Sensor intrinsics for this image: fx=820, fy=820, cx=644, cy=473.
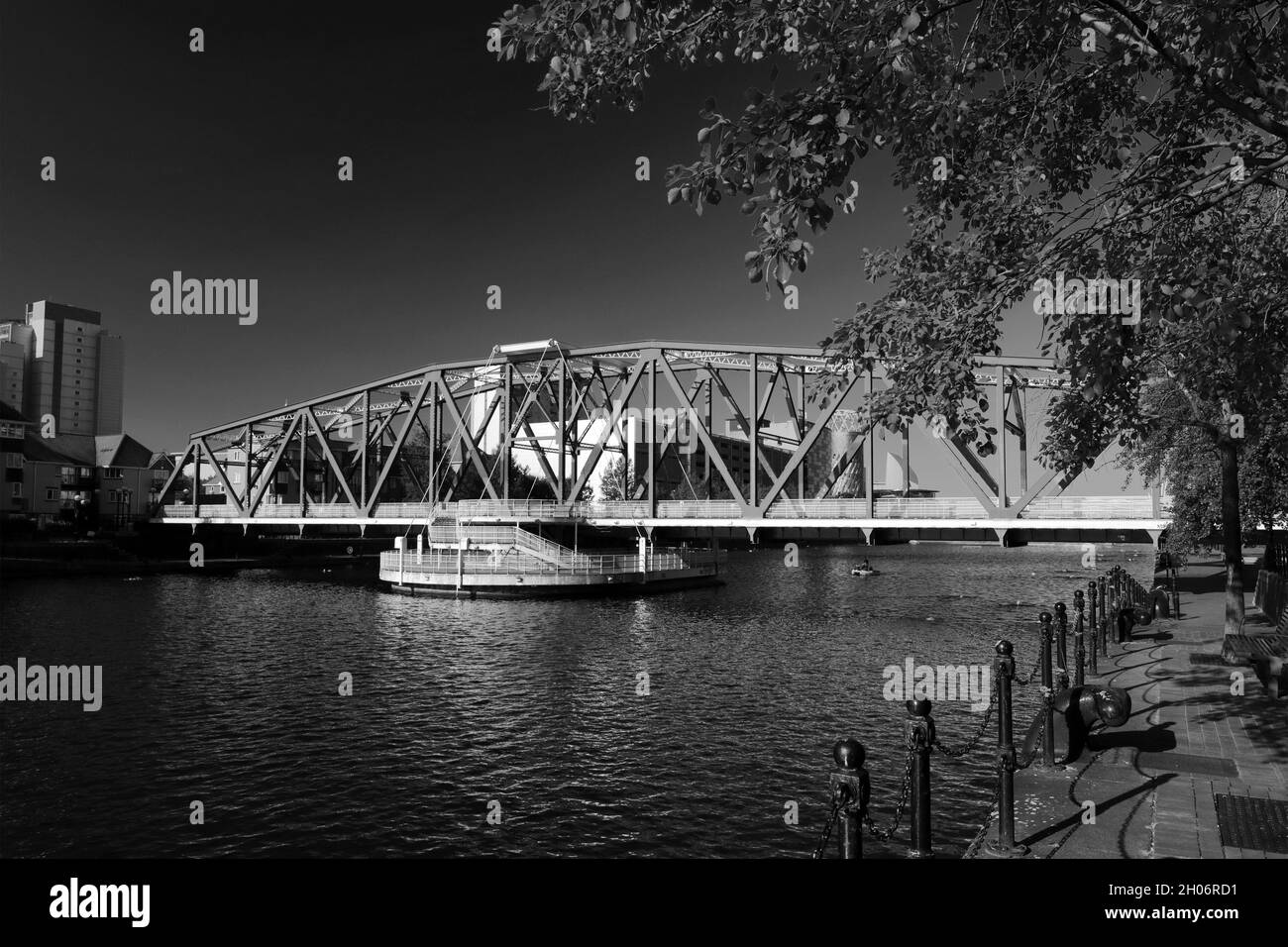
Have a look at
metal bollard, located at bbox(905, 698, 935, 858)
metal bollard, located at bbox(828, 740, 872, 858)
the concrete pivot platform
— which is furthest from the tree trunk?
the concrete pivot platform

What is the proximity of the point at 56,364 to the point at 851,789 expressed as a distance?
22789cm

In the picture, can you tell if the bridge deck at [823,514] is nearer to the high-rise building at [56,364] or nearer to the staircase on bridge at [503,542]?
the staircase on bridge at [503,542]

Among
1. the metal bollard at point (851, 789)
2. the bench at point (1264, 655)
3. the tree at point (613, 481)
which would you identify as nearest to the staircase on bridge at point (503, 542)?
the bench at point (1264, 655)

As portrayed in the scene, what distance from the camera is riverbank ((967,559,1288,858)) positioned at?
9.04 meters

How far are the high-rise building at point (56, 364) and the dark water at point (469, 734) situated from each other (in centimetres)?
17825

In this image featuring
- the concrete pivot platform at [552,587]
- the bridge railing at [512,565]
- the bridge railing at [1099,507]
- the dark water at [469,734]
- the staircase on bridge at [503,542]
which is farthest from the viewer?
the staircase on bridge at [503,542]

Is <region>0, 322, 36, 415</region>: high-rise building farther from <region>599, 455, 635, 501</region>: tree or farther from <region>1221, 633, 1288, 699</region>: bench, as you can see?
<region>1221, 633, 1288, 699</region>: bench

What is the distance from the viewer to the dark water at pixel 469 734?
13648 millimetres

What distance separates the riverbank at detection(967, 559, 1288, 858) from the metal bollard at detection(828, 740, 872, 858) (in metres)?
3.22
